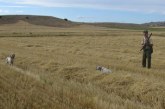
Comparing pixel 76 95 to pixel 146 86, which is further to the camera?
pixel 146 86

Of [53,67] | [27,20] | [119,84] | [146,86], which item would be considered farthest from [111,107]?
[27,20]

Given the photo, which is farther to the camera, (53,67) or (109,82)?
(53,67)

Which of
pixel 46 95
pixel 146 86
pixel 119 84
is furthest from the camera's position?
pixel 119 84

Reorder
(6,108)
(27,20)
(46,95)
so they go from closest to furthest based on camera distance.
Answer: (6,108) < (46,95) < (27,20)

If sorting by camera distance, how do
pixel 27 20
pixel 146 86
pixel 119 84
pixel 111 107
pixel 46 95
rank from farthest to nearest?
pixel 27 20 < pixel 119 84 < pixel 146 86 < pixel 46 95 < pixel 111 107

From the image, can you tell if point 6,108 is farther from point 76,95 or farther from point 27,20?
point 27,20

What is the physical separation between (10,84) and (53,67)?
7373mm

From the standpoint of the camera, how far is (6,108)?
712cm

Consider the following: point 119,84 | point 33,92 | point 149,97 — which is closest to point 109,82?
point 119,84

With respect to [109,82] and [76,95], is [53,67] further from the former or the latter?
[76,95]

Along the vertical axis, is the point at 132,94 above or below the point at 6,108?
below

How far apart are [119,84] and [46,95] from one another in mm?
4433

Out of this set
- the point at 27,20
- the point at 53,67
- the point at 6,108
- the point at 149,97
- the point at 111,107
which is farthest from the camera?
the point at 27,20

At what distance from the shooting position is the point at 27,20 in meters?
158
